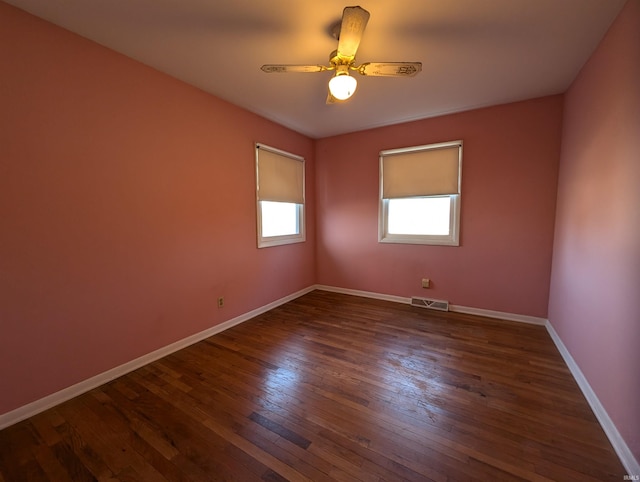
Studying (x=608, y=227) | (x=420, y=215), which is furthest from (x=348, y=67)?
(x=420, y=215)

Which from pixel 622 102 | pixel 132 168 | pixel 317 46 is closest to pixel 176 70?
pixel 132 168

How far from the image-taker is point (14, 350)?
165 cm

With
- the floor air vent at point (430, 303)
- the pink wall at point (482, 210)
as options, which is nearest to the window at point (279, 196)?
the pink wall at point (482, 210)

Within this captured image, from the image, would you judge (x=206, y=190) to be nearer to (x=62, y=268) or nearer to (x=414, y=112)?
(x=62, y=268)

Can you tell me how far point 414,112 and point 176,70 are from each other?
2.58m

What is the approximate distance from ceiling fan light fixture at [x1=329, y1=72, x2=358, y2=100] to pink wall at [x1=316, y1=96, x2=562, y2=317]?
2109 mm

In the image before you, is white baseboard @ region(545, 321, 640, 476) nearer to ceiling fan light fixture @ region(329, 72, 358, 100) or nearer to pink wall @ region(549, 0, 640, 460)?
pink wall @ region(549, 0, 640, 460)

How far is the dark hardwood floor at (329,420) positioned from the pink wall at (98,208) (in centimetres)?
38

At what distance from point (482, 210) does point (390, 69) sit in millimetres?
2233

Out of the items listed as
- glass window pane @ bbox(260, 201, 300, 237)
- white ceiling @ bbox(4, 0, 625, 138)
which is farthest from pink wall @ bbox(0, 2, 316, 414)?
glass window pane @ bbox(260, 201, 300, 237)

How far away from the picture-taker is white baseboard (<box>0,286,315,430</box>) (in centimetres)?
167

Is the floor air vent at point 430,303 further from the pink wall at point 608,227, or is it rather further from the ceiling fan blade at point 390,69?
the ceiling fan blade at point 390,69

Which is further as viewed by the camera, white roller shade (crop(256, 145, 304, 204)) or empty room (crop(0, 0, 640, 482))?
white roller shade (crop(256, 145, 304, 204))

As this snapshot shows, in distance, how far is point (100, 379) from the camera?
202 centimetres
